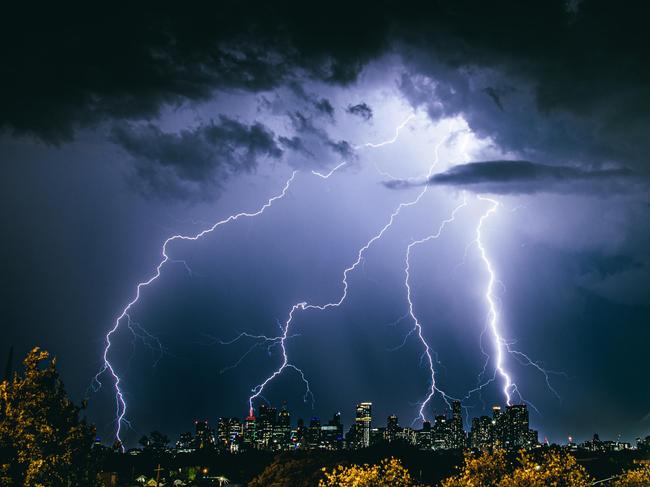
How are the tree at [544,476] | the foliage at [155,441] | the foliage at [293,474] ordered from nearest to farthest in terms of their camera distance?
the tree at [544,476] → the foliage at [293,474] → the foliage at [155,441]

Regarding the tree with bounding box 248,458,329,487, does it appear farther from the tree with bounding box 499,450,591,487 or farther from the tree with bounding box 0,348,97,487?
the tree with bounding box 0,348,97,487

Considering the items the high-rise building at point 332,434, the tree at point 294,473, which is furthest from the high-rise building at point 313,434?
the tree at point 294,473

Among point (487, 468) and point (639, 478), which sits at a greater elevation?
point (487, 468)

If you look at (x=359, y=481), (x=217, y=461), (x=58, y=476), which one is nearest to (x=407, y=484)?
(x=359, y=481)

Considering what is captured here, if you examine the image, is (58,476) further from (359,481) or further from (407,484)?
(407,484)

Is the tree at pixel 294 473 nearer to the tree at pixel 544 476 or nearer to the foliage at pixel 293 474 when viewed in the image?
the foliage at pixel 293 474

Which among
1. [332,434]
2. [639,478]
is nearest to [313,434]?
[332,434]

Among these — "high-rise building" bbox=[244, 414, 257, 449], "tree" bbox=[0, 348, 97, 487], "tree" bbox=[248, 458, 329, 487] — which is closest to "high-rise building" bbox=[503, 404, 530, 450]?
"high-rise building" bbox=[244, 414, 257, 449]

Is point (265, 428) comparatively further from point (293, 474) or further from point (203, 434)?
point (293, 474)

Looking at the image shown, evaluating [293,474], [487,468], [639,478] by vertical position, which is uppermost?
[293,474]
